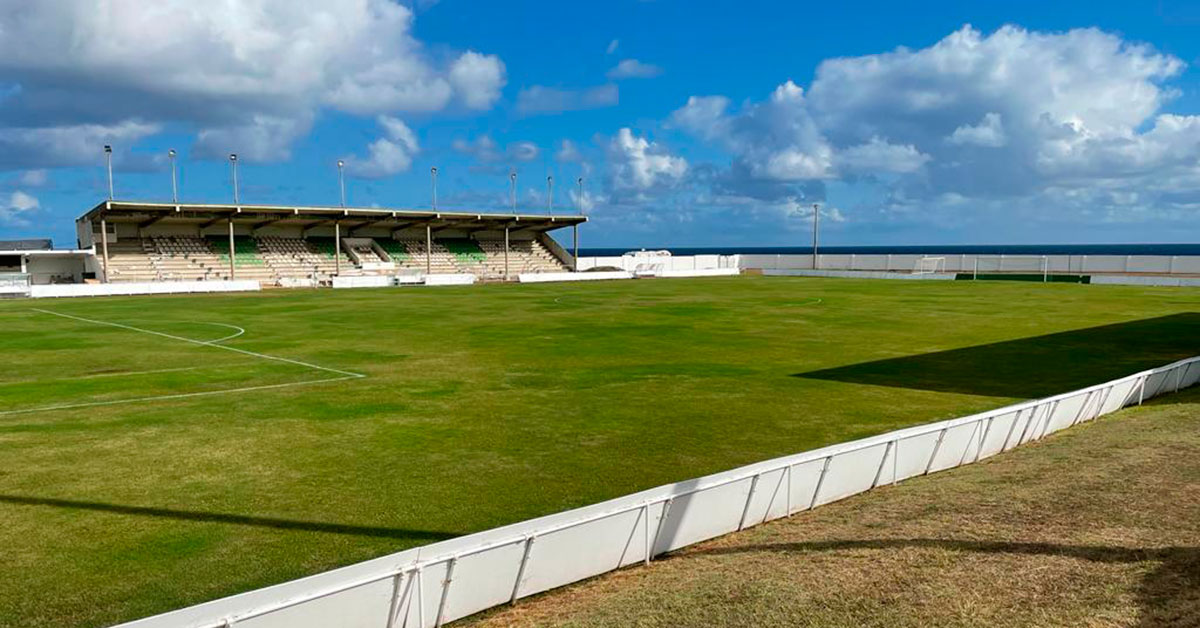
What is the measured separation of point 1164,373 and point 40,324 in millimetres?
40868

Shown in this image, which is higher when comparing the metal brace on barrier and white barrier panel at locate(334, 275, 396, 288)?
white barrier panel at locate(334, 275, 396, 288)

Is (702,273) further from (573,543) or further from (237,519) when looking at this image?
(573,543)

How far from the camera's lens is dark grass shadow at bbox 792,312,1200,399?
19.4 m

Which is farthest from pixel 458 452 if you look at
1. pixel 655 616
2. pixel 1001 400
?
pixel 1001 400

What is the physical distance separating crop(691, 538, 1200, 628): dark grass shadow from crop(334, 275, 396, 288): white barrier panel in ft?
198

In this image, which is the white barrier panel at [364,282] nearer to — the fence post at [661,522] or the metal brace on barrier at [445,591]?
the fence post at [661,522]

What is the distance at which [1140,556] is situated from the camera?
23.2 ft

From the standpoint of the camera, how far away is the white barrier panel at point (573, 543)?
604cm

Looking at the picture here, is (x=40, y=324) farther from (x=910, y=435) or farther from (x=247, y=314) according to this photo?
(x=910, y=435)

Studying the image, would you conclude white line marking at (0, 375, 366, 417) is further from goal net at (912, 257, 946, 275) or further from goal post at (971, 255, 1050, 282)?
goal net at (912, 257, 946, 275)

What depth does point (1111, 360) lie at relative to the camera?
2327 centimetres

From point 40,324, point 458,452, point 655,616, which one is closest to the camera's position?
point 655,616

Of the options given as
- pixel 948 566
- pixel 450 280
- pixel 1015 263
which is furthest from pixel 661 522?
pixel 1015 263

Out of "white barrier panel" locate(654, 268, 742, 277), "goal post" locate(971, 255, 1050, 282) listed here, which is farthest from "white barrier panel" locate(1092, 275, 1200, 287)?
"white barrier panel" locate(654, 268, 742, 277)
